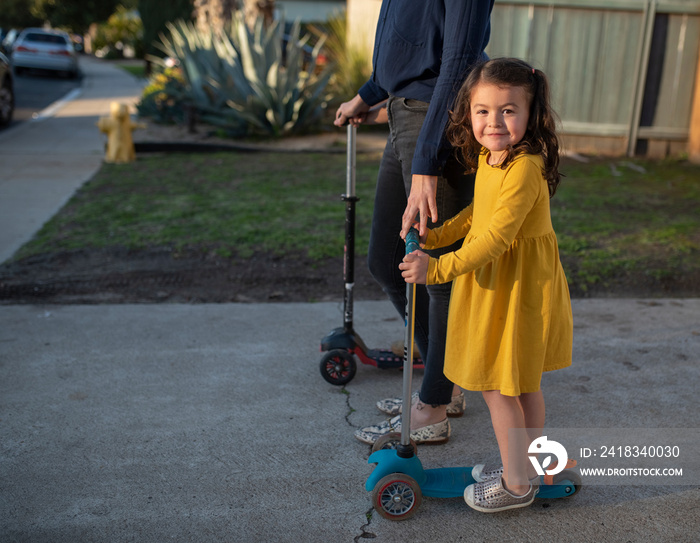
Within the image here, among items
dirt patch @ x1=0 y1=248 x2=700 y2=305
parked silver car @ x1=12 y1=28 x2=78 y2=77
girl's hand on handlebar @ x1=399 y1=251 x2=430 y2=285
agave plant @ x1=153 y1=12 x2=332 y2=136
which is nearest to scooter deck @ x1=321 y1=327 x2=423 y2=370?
dirt patch @ x1=0 y1=248 x2=700 y2=305

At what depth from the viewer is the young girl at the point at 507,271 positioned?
1.94 m

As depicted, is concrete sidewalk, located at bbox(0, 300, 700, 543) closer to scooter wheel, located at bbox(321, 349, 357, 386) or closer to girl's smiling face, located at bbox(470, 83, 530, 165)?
scooter wheel, located at bbox(321, 349, 357, 386)

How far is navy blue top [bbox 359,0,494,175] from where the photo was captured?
2.14m

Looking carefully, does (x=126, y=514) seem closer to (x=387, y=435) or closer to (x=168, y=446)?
(x=168, y=446)

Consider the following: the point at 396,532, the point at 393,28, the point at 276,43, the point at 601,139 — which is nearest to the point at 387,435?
the point at 396,532

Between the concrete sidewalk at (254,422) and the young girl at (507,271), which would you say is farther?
the concrete sidewalk at (254,422)

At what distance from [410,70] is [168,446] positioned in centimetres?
170

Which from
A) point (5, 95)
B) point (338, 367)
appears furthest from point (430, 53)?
point (5, 95)

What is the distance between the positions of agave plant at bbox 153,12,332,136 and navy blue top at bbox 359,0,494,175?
713 centimetres

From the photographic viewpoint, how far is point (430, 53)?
2281 mm

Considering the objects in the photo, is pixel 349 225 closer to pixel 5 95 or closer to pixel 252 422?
pixel 252 422

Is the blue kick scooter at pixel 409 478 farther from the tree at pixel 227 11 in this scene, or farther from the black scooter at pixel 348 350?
the tree at pixel 227 11

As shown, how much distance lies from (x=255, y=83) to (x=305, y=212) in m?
4.15

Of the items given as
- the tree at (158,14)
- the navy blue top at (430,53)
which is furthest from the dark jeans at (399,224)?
the tree at (158,14)
